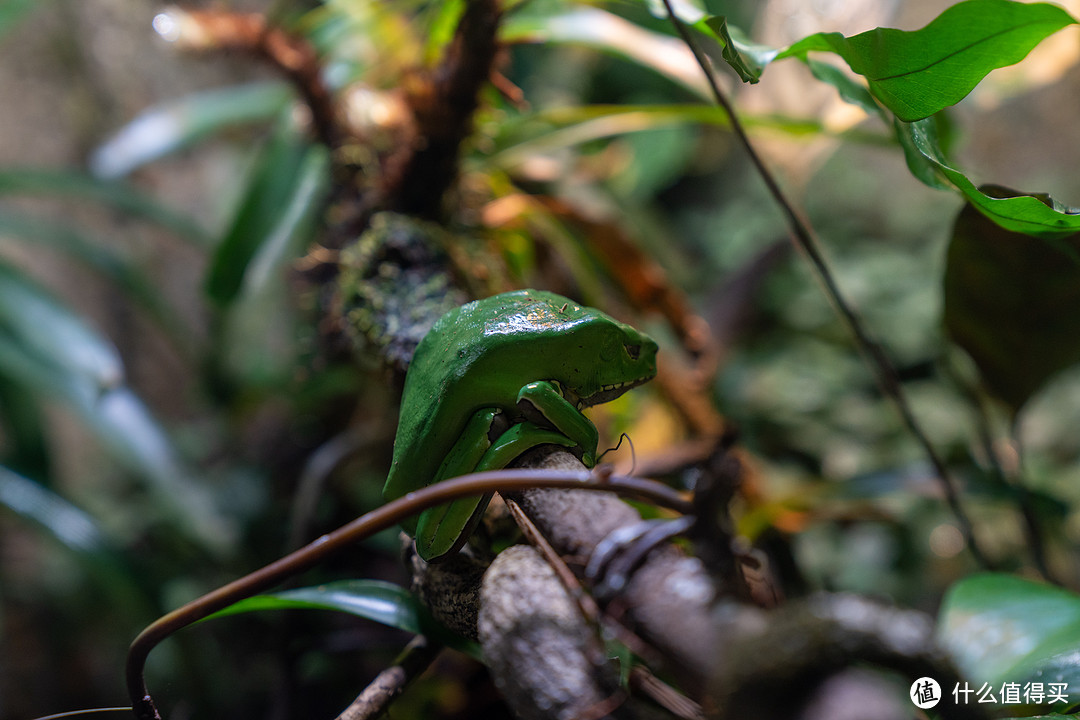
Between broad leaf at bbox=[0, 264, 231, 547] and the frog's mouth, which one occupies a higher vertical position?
the frog's mouth

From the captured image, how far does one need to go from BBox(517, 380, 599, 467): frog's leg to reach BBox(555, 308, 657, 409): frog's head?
48 mm

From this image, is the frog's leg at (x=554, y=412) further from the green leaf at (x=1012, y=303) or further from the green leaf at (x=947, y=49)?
the green leaf at (x=1012, y=303)

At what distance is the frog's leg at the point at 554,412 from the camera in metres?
0.74

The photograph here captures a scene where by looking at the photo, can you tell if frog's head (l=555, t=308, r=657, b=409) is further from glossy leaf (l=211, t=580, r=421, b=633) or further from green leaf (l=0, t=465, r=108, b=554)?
green leaf (l=0, t=465, r=108, b=554)

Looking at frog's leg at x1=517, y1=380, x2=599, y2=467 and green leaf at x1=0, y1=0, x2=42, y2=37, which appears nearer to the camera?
frog's leg at x1=517, y1=380, x2=599, y2=467

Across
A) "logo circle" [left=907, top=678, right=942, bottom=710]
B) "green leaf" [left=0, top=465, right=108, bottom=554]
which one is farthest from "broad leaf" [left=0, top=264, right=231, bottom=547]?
"logo circle" [left=907, top=678, right=942, bottom=710]

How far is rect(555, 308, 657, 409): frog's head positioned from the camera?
0.78 m

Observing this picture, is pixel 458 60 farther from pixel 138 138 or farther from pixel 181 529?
pixel 181 529

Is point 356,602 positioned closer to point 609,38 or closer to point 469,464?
point 469,464

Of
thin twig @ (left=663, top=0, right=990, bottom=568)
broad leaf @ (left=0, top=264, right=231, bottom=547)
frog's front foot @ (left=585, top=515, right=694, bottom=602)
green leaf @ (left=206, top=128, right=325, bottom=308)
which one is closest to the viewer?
frog's front foot @ (left=585, top=515, right=694, bottom=602)

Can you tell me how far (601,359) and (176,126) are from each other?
6.06ft

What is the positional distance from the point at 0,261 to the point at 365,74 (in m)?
1.15

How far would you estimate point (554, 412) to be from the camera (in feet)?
2.45

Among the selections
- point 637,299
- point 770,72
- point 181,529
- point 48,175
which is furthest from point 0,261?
point 770,72
